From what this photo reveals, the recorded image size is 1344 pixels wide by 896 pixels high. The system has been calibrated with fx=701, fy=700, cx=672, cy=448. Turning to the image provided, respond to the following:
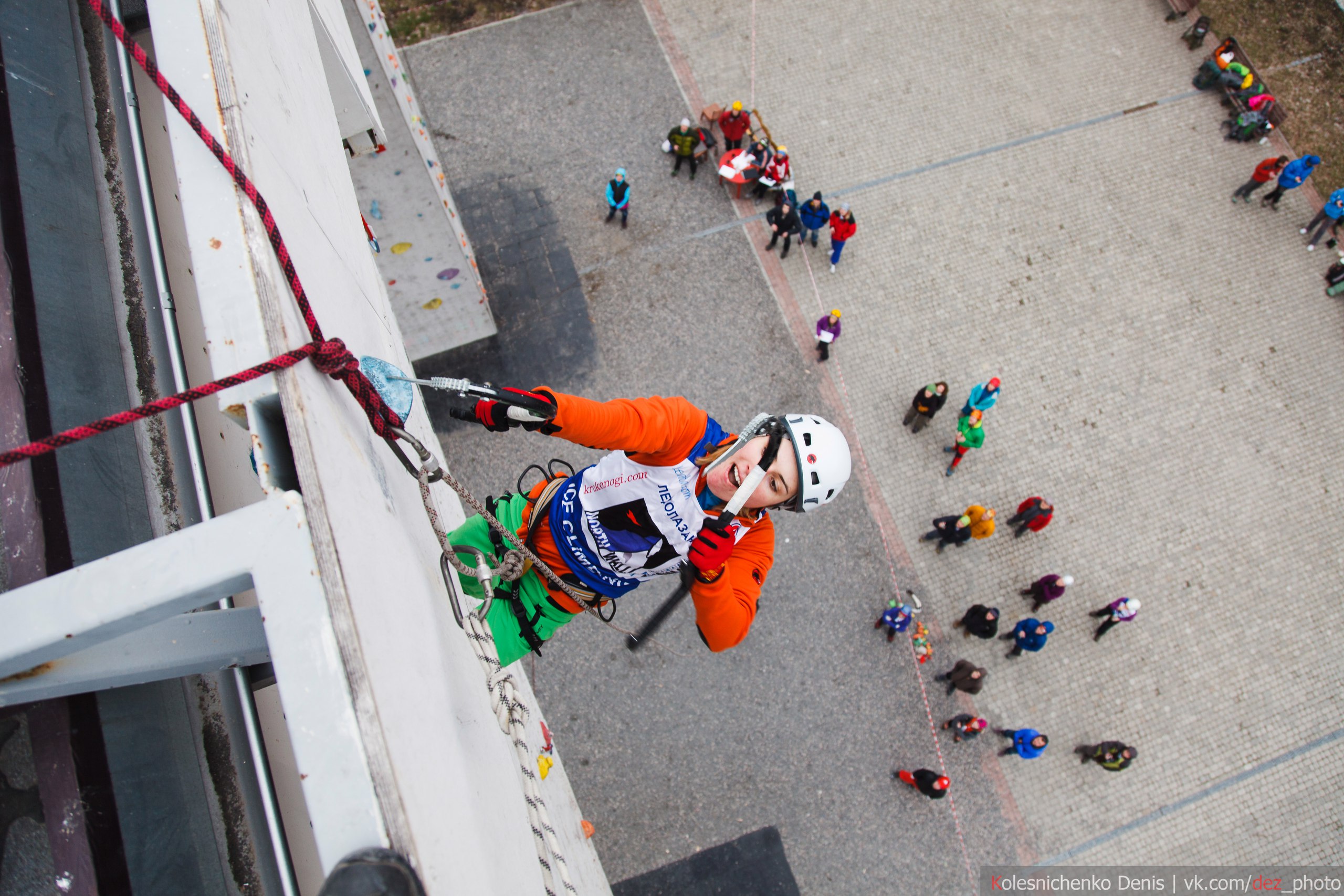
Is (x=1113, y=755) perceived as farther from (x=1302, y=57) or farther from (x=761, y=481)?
(x=1302, y=57)

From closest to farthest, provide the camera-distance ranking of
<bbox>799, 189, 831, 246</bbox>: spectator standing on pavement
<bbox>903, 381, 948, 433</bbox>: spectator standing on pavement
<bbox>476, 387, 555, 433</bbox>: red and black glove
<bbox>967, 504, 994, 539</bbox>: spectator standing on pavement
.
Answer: <bbox>476, 387, 555, 433</bbox>: red and black glove, <bbox>967, 504, 994, 539</bbox>: spectator standing on pavement, <bbox>903, 381, 948, 433</bbox>: spectator standing on pavement, <bbox>799, 189, 831, 246</bbox>: spectator standing on pavement

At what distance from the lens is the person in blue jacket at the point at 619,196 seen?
29.7 feet

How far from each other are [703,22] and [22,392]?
11454mm

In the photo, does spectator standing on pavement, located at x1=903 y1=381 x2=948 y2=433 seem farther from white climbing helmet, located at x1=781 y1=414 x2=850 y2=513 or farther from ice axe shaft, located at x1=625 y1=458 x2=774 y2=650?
ice axe shaft, located at x1=625 y1=458 x2=774 y2=650

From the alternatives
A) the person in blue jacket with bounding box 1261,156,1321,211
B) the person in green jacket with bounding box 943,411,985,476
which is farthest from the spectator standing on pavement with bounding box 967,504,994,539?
the person in blue jacket with bounding box 1261,156,1321,211

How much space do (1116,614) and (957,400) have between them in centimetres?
303

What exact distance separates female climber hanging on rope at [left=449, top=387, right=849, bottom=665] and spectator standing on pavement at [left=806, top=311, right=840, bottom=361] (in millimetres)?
4690

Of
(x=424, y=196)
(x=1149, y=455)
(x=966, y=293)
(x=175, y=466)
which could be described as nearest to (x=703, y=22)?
(x=966, y=293)

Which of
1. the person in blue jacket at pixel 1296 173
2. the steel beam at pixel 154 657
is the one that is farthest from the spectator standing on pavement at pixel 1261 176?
the steel beam at pixel 154 657

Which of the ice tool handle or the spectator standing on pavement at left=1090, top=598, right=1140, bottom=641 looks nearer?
the ice tool handle

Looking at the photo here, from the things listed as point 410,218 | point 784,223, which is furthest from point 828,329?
point 410,218

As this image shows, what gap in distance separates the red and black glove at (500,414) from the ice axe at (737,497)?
1.09 meters

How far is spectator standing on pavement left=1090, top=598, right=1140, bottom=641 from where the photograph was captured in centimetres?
758

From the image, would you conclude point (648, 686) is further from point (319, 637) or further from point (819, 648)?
point (319, 637)
